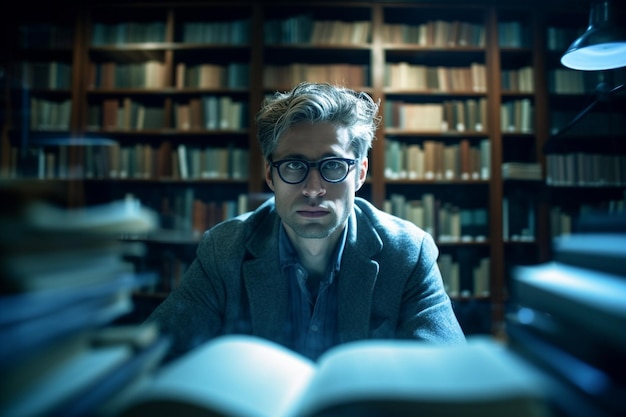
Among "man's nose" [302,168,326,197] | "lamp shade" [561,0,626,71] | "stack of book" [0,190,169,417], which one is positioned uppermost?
"lamp shade" [561,0,626,71]

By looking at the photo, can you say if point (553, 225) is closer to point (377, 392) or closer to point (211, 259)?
point (211, 259)

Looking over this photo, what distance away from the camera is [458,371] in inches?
11.5

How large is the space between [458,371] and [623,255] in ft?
0.62

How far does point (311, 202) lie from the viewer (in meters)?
1.10

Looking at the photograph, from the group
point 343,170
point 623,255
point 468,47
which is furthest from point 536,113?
point 623,255

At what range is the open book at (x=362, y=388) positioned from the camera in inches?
10.0

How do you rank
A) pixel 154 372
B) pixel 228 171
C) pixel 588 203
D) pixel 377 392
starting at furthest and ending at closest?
pixel 228 171 → pixel 588 203 → pixel 154 372 → pixel 377 392

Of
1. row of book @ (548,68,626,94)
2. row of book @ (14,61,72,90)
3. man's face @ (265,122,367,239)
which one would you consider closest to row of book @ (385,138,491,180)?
row of book @ (548,68,626,94)

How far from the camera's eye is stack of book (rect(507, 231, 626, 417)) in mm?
294

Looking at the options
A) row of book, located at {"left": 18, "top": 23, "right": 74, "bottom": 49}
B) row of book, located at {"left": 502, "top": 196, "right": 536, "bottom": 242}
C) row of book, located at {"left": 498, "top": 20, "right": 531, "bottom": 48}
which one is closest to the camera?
row of book, located at {"left": 18, "top": 23, "right": 74, "bottom": 49}

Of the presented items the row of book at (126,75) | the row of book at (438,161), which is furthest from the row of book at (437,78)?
the row of book at (126,75)

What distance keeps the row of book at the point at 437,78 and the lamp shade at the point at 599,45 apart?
4.82ft

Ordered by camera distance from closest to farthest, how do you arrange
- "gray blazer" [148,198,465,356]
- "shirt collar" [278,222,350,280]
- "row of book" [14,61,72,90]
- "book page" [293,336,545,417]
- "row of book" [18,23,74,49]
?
"book page" [293,336,545,417], "gray blazer" [148,198,465,356], "shirt collar" [278,222,350,280], "row of book" [18,23,74,49], "row of book" [14,61,72,90]

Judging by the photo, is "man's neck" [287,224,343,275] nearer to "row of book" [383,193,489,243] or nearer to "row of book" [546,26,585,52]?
"row of book" [383,193,489,243]
